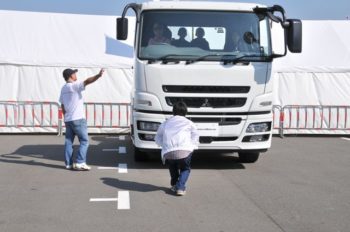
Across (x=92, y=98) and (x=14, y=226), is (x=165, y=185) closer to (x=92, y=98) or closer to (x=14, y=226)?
(x=14, y=226)

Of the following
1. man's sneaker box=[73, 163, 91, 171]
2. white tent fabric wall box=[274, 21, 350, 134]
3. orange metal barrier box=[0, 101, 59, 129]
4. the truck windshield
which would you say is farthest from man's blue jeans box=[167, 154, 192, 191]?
white tent fabric wall box=[274, 21, 350, 134]

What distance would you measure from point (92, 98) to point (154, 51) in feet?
25.5

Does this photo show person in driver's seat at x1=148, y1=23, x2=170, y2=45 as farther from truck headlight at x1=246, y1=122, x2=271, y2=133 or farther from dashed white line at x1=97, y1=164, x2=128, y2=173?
dashed white line at x1=97, y1=164, x2=128, y2=173

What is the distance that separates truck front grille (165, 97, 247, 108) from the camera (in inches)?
364

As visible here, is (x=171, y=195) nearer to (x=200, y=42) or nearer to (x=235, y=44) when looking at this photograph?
(x=200, y=42)

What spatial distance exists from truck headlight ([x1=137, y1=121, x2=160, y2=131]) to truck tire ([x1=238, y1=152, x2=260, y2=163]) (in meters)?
2.24

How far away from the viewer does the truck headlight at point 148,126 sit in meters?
9.32

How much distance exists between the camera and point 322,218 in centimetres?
639

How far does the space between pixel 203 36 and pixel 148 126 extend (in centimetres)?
188

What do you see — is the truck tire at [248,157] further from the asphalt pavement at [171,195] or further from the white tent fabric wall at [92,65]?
the white tent fabric wall at [92,65]

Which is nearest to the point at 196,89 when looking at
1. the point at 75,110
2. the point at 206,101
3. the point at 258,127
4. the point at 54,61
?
the point at 206,101

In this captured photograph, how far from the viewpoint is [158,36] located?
9.52 m

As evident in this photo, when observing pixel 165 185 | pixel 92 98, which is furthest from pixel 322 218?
pixel 92 98

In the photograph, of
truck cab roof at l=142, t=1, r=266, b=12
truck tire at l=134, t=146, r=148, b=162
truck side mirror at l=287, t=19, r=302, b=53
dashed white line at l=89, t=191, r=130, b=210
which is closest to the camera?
dashed white line at l=89, t=191, r=130, b=210
